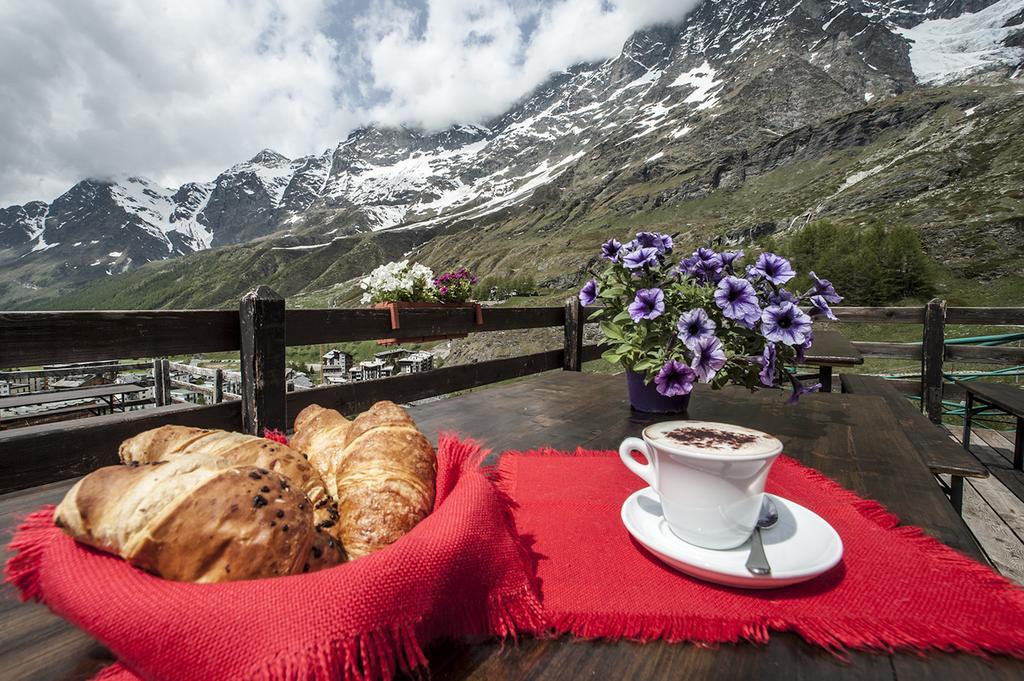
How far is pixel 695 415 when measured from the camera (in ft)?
7.12

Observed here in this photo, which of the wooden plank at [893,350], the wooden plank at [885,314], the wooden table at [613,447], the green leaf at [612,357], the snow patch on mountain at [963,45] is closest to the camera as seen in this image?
the wooden table at [613,447]

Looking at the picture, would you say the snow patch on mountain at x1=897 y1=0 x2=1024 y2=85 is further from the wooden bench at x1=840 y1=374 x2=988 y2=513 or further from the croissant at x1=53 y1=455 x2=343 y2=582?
the croissant at x1=53 y1=455 x2=343 y2=582

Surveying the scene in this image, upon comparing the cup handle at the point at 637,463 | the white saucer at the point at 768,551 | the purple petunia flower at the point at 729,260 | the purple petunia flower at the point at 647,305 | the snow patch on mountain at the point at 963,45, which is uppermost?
the snow patch on mountain at the point at 963,45

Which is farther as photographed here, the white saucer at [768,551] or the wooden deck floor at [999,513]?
the wooden deck floor at [999,513]

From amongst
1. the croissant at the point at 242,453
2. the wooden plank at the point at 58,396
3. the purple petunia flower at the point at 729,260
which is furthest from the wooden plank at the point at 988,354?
the wooden plank at the point at 58,396

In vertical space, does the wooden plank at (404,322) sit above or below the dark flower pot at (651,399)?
above

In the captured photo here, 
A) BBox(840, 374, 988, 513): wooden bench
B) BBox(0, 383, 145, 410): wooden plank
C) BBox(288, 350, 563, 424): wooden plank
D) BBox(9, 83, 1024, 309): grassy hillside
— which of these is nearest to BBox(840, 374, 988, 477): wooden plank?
BBox(840, 374, 988, 513): wooden bench

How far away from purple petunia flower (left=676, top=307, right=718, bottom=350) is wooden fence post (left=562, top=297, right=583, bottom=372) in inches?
134

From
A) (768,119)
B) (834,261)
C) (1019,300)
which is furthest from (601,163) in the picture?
(1019,300)

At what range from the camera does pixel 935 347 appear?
5.28 meters

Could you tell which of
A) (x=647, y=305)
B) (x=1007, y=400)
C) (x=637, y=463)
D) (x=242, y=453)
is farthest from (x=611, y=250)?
(x=1007, y=400)

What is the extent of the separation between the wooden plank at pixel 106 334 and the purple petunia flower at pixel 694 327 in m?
2.44

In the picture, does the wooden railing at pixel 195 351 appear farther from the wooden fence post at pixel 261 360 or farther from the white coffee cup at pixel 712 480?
the white coffee cup at pixel 712 480

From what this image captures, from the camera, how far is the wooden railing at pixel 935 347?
5.09 metres
